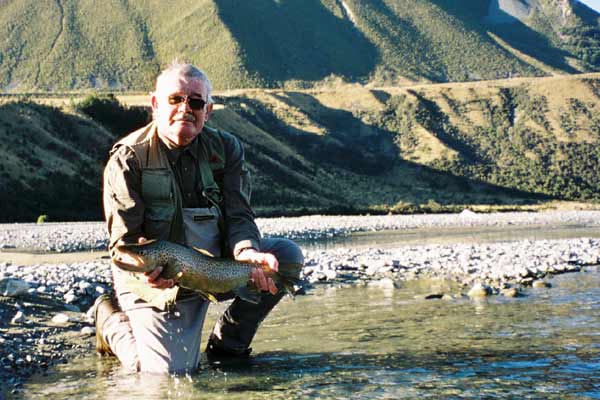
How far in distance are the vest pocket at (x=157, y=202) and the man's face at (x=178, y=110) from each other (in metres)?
0.29

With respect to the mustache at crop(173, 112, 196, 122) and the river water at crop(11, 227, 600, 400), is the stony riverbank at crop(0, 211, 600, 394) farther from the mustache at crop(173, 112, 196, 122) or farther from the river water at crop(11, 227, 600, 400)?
the mustache at crop(173, 112, 196, 122)

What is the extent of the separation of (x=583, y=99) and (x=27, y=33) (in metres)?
97.4

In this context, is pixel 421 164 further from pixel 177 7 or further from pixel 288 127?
pixel 177 7

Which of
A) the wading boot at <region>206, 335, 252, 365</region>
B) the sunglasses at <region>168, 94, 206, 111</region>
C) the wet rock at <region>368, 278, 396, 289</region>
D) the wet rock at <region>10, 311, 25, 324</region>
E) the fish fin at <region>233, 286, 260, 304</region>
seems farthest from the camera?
the wet rock at <region>368, 278, 396, 289</region>

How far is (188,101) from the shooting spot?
5.82 meters

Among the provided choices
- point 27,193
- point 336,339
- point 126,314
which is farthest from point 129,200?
point 27,193

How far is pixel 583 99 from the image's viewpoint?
115500 millimetres

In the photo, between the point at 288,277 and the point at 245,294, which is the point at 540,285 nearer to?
the point at 288,277

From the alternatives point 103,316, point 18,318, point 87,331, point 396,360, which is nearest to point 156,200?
point 103,316

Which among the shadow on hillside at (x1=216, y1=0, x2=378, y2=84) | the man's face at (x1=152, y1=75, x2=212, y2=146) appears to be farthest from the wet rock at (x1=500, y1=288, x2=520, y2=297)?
the shadow on hillside at (x1=216, y1=0, x2=378, y2=84)

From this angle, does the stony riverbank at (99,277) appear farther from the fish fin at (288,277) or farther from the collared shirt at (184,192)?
the fish fin at (288,277)

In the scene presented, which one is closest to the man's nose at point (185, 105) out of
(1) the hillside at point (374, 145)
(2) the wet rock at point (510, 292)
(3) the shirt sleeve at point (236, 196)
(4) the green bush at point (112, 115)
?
(3) the shirt sleeve at point (236, 196)

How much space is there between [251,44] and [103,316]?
513ft

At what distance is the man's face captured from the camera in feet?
19.1
